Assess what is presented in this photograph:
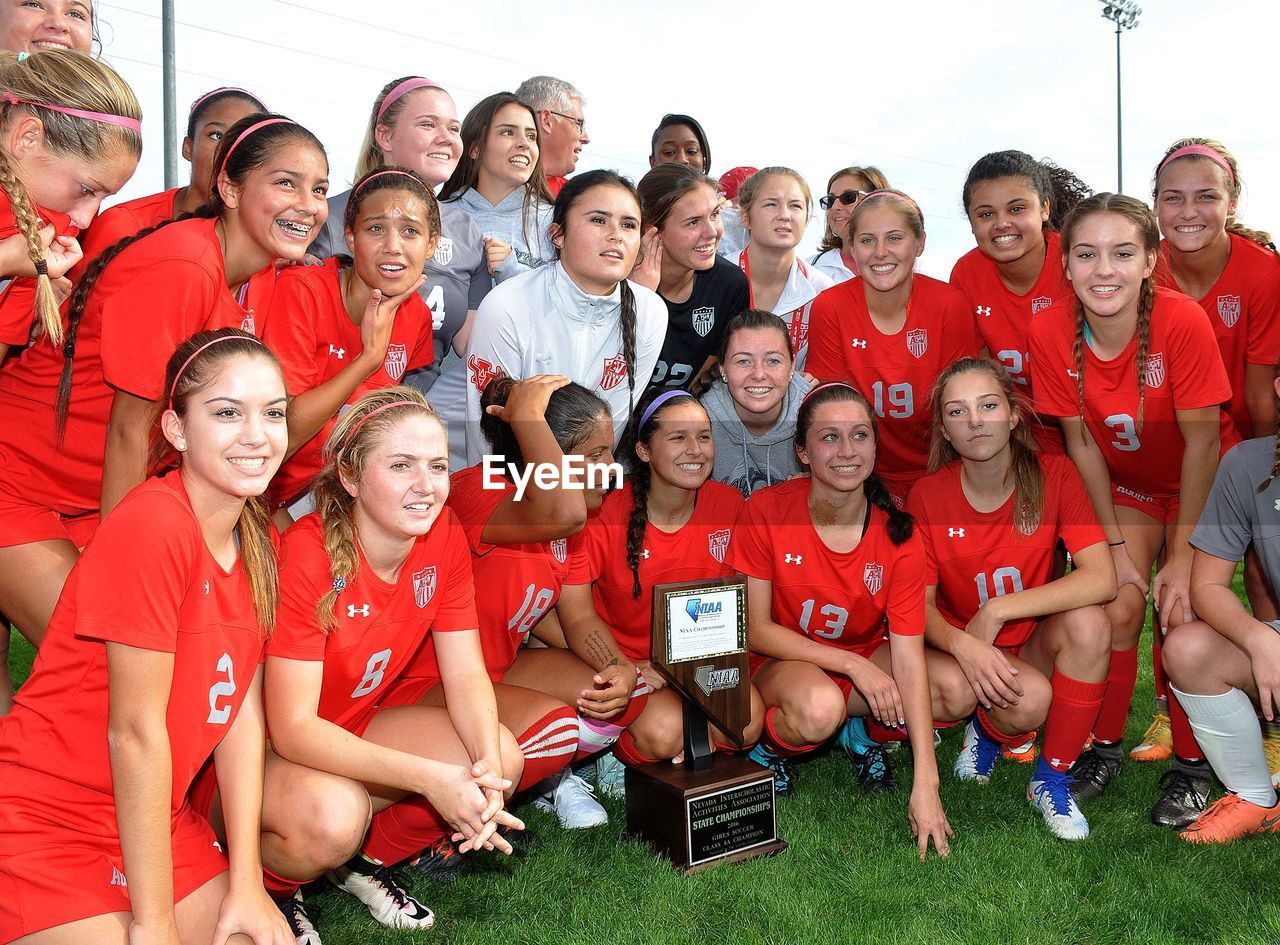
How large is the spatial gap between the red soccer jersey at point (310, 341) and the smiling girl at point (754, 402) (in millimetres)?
1441

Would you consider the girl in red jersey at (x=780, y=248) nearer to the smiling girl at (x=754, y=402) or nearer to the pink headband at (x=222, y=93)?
the smiling girl at (x=754, y=402)

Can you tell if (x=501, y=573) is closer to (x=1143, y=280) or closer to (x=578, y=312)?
(x=578, y=312)

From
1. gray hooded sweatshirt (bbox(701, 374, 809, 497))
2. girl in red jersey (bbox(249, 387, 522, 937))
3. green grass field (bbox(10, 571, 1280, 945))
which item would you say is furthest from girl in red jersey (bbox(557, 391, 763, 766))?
girl in red jersey (bbox(249, 387, 522, 937))

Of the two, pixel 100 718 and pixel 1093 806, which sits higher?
pixel 100 718

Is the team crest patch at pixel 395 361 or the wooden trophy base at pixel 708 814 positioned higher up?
the team crest patch at pixel 395 361

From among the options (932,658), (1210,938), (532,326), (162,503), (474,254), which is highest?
(474,254)

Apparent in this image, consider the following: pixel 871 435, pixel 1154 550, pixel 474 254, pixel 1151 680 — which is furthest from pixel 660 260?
pixel 1151 680

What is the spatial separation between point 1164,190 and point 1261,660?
2.12m

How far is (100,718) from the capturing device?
7.75 feet

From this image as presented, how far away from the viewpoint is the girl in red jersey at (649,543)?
3.78 m

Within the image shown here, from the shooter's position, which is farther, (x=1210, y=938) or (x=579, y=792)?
(x=579, y=792)

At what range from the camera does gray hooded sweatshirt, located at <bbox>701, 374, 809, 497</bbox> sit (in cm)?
443

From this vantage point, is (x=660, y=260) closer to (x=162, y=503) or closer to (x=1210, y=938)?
(x=162, y=503)

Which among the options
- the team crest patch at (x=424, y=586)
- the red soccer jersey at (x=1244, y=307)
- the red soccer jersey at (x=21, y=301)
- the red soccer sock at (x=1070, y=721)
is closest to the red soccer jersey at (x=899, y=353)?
the red soccer jersey at (x=1244, y=307)
